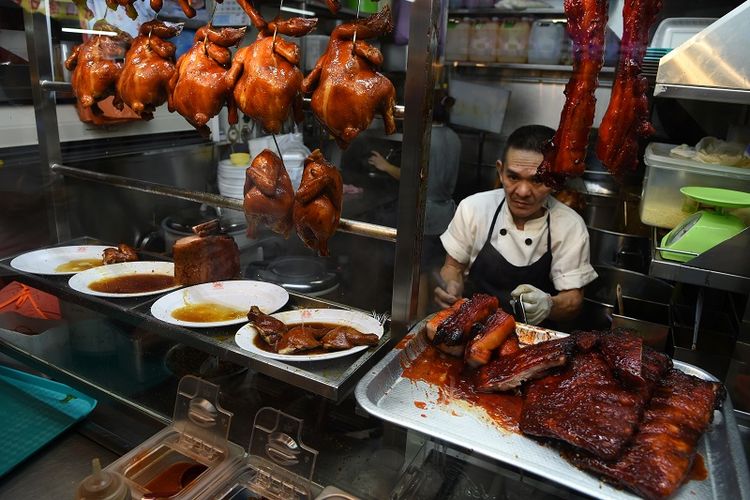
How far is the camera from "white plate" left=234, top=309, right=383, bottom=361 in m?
1.64

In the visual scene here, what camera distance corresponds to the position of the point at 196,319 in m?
1.93

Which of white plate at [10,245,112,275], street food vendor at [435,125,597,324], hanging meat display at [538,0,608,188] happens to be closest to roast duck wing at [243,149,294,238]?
hanging meat display at [538,0,608,188]

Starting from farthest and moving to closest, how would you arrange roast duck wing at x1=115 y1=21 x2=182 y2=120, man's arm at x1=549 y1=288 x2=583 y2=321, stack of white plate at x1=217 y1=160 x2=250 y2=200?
stack of white plate at x1=217 y1=160 x2=250 y2=200
man's arm at x1=549 y1=288 x2=583 y2=321
roast duck wing at x1=115 y1=21 x2=182 y2=120

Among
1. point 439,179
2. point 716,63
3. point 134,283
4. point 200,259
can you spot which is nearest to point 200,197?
point 200,259

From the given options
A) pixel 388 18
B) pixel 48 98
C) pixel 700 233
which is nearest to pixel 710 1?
pixel 700 233

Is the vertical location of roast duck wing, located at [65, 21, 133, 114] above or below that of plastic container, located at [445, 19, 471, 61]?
below

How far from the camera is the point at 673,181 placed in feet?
7.69

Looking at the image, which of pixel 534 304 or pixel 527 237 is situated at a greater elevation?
pixel 527 237

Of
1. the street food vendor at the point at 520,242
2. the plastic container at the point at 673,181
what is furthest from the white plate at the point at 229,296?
the plastic container at the point at 673,181

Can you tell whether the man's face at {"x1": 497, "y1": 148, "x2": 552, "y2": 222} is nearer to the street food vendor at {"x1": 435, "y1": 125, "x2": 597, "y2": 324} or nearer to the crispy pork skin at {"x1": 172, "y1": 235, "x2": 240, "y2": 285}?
the street food vendor at {"x1": 435, "y1": 125, "x2": 597, "y2": 324}

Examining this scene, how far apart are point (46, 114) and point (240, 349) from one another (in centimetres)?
194

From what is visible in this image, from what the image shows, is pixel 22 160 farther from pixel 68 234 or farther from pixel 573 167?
pixel 573 167

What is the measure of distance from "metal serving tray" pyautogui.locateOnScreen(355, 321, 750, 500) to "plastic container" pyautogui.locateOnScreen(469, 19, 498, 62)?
4344 mm

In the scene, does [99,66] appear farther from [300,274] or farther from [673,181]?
[673,181]
